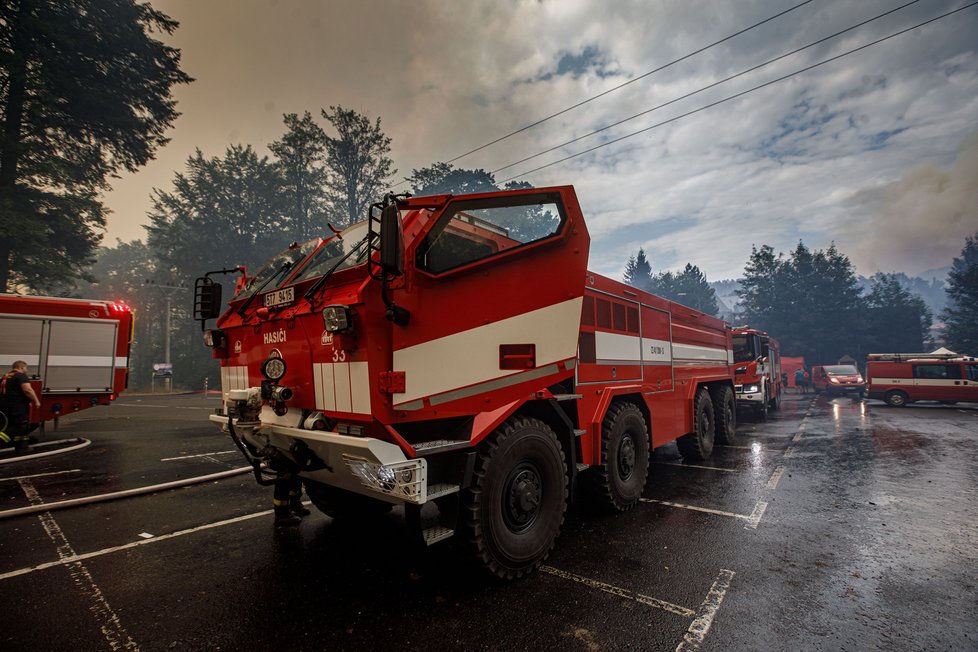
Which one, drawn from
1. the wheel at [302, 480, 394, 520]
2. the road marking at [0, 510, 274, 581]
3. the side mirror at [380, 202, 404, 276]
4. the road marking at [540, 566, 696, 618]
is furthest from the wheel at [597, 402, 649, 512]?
the road marking at [0, 510, 274, 581]

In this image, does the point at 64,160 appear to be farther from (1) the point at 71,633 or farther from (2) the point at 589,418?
(2) the point at 589,418

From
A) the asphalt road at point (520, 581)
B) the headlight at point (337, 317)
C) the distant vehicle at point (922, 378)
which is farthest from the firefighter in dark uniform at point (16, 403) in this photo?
the distant vehicle at point (922, 378)

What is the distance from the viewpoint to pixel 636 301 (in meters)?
5.72

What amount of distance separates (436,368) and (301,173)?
40.9 meters

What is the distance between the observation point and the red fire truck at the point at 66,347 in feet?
29.4

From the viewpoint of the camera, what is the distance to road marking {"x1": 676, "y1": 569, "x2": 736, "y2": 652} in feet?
8.29

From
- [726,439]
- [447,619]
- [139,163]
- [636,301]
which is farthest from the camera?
[139,163]

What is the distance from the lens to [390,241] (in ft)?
8.48

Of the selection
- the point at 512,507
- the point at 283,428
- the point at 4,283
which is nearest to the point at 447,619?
the point at 512,507

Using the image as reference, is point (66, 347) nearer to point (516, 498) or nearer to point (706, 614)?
point (516, 498)

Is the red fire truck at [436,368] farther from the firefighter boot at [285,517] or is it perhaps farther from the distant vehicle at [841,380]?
the distant vehicle at [841,380]

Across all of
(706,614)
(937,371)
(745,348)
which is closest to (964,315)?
(937,371)

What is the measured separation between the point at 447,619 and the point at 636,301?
4435 mm

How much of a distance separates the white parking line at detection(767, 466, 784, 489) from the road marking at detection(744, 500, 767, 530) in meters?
0.94
